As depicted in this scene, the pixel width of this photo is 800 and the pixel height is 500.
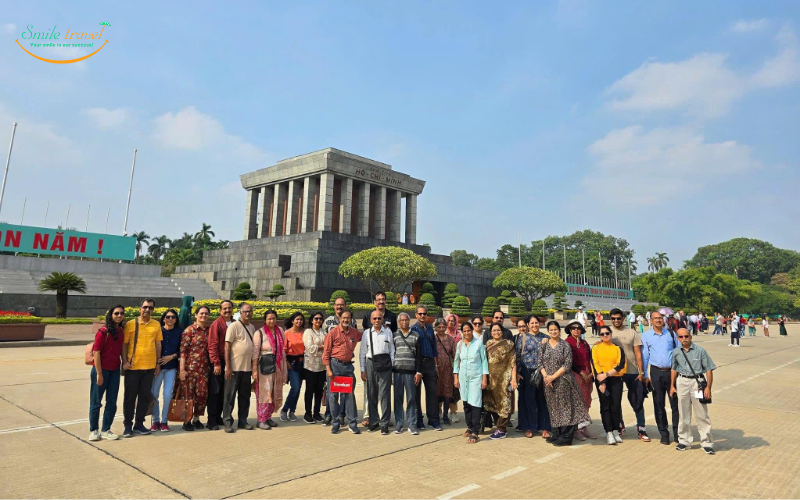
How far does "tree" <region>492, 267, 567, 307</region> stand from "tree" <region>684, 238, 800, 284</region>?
83.6 m

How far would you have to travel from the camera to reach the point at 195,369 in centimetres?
606

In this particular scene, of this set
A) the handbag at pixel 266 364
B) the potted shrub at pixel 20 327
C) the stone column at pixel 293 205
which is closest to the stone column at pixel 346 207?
the stone column at pixel 293 205

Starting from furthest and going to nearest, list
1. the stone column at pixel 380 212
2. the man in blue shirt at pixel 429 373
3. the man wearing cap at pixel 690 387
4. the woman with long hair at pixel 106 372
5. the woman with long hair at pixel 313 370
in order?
the stone column at pixel 380 212 → the woman with long hair at pixel 313 370 → the man in blue shirt at pixel 429 373 → the man wearing cap at pixel 690 387 → the woman with long hair at pixel 106 372

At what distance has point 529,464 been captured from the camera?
16.0 feet

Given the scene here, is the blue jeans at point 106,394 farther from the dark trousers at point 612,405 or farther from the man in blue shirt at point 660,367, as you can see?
the man in blue shirt at point 660,367

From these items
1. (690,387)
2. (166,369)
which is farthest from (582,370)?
(166,369)

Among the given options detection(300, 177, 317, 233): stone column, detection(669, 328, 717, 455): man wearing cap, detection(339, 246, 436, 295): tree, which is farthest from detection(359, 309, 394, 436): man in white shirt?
detection(300, 177, 317, 233): stone column

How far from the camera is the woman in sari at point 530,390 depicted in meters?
6.12

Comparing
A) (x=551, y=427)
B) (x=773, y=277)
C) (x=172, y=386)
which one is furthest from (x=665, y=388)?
(x=773, y=277)

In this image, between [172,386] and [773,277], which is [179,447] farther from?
[773,277]

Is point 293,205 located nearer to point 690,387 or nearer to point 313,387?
point 313,387

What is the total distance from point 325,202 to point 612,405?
102 ft

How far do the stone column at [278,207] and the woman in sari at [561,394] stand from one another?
3564 centimetres

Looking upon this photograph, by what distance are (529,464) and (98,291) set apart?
99.5ft
